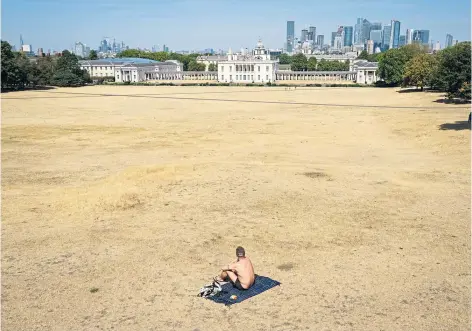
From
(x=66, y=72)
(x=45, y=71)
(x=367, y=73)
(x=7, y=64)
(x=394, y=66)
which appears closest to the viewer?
(x=7, y=64)

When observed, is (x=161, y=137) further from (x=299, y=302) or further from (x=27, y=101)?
(x=27, y=101)

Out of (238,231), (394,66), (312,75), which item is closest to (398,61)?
(394,66)

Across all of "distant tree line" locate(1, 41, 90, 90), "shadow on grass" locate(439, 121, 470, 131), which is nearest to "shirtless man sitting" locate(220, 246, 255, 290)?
"shadow on grass" locate(439, 121, 470, 131)

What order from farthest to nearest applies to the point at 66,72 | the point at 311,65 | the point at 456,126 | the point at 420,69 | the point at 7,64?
the point at 311,65, the point at 66,72, the point at 7,64, the point at 420,69, the point at 456,126

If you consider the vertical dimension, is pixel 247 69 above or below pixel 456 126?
above

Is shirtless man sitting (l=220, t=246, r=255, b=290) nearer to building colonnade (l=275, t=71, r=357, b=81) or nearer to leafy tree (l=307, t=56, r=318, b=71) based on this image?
building colonnade (l=275, t=71, r=357, b=81)

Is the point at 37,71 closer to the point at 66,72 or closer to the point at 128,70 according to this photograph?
the point at 66,72

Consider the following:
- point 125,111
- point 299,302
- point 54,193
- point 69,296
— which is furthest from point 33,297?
point 125,111
